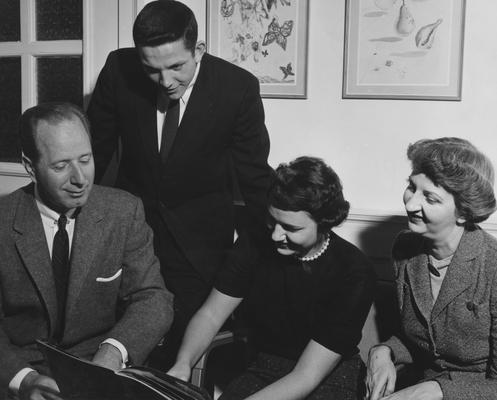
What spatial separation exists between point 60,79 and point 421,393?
2.28 meters

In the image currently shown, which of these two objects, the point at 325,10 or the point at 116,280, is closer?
the point at 116,280

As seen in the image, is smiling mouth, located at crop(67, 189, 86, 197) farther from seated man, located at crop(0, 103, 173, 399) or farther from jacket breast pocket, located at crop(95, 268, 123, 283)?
jacket breast pocket, located at crop(95, 268, 123, 283)

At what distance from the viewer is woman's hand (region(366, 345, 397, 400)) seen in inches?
77.4

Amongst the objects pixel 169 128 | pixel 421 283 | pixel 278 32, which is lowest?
pixel 421 283

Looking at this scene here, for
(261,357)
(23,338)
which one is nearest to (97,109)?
(23,338)

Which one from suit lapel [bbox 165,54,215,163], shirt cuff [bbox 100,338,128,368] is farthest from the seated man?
suit lapel [bbox 165,54,215,163]

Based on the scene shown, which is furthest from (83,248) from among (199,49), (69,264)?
(199,49)

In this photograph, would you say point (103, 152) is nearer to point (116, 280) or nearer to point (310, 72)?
point (116, 280)

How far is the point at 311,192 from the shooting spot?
204 cm

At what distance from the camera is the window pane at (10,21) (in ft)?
11.2

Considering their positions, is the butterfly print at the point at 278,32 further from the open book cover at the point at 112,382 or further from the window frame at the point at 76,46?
the open book cover at the point at 112,382

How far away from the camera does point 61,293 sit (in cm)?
207

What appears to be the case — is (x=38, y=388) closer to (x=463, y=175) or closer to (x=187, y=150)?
(x=187, y=150)

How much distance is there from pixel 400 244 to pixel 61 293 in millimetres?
1056
